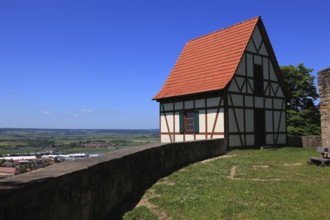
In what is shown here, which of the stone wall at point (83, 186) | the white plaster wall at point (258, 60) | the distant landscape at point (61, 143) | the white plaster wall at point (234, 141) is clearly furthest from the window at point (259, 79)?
the stone wall at point (83, 186)

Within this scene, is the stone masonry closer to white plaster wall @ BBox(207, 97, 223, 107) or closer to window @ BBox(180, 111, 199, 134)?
white plaster wall @ BBox(207, 97, 223, 107)

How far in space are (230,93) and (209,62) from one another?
10.8ft

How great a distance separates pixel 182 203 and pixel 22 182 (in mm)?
3590

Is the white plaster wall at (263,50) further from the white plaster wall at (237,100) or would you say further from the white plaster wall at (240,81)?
the white plaster wall at (237,100)

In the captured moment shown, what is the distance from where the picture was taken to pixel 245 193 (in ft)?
23.4

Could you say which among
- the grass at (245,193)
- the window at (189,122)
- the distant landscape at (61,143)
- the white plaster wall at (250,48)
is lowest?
the distant landscape at (61,143)

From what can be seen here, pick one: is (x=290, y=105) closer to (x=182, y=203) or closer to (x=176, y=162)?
(x=176, y=162)

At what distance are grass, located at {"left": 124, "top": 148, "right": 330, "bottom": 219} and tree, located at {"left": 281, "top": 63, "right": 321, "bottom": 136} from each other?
1870 centimetres

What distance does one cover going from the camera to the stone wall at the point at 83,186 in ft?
10.6

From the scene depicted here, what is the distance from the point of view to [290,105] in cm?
2966

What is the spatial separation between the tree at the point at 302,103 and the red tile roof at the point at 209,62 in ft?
33.5

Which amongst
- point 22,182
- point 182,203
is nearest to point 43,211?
point 22,182

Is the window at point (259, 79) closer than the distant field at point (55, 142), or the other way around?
the window at point (259, 79)

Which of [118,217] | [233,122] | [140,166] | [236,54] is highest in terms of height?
[236,54]
